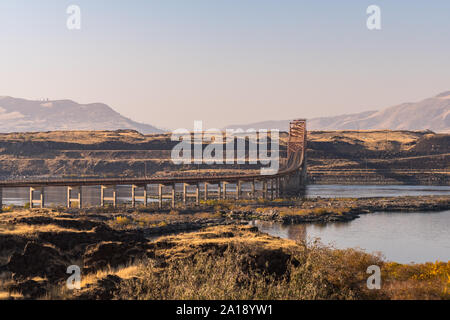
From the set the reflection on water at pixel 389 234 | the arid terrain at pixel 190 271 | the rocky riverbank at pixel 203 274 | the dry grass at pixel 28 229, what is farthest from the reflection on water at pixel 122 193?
the rocky riverbank at pixel 203 274

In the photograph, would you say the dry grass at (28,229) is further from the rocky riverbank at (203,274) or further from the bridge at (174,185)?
the bridge at (174,185)

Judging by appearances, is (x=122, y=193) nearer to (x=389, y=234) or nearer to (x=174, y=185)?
(x=174, y=185)

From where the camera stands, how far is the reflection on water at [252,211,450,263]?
198 feet

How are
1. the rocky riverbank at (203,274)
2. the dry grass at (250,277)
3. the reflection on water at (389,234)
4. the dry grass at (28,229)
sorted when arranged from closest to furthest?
the dry grass at (250,277) < the rocky riverbank at (203,274) < the dry grass at (28,229) < the reflection on water at (389,234)

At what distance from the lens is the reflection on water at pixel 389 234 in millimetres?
60500

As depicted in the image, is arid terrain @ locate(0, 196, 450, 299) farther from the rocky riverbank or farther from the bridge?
the bridge

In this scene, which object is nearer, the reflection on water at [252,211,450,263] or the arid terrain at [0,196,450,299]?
the arid terrain at [0,196,450,299]

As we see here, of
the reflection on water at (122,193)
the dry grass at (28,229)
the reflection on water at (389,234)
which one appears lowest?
the reflection on water at (122,193)

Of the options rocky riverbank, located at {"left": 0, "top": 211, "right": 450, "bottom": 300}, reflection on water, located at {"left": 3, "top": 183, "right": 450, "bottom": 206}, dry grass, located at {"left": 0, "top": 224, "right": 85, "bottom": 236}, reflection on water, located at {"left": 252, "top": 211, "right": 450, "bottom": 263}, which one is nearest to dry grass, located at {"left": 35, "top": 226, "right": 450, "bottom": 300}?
rocky riverbank, located at {"left": 0, "top": 211, "right": 450, "bottom": 300}

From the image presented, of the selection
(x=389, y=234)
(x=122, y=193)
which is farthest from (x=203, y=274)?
(x=122, y=193)

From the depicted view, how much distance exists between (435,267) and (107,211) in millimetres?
64300
